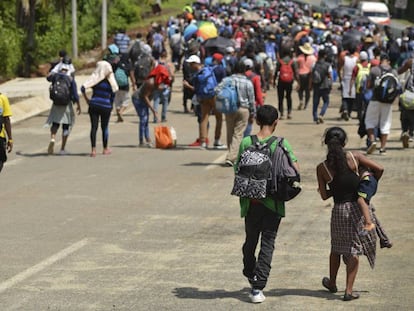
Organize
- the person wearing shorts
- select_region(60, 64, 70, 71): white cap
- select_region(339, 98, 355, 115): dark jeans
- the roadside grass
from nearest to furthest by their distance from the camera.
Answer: the person wearing shorts < select_region(60, 64, 70, 71): white cap < select_region(339, 98, 355, 115): dark jeans < the roadside grass

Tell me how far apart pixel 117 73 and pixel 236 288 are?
15.2 metres

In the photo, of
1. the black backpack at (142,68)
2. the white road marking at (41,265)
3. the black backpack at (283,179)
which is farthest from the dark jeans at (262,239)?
the black backpack at (142,68)

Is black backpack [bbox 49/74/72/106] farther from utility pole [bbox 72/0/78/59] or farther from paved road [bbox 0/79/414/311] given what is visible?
utility pole [bbox 72/0/78/59]

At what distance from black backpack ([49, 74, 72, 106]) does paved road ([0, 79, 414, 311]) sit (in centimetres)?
95

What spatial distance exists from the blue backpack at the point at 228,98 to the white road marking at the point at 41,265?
5840 mm

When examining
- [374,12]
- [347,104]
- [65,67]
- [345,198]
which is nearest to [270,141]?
[345,198]

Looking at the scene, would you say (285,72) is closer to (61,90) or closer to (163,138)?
(163,138)

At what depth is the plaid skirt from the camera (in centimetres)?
962

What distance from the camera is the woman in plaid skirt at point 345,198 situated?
376 inches

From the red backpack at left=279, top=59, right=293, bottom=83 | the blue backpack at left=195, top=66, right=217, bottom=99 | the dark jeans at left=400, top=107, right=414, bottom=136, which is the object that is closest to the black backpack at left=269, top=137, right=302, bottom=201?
the blue backpack at left=195, top=66, right=217, bottom=99

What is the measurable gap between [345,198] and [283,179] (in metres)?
0.51

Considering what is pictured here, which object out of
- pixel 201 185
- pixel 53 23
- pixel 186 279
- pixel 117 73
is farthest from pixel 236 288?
pixel 53 23

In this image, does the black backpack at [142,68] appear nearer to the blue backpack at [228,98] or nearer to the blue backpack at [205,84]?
the blue backpack at [205,84]

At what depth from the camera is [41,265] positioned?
11.3 m
